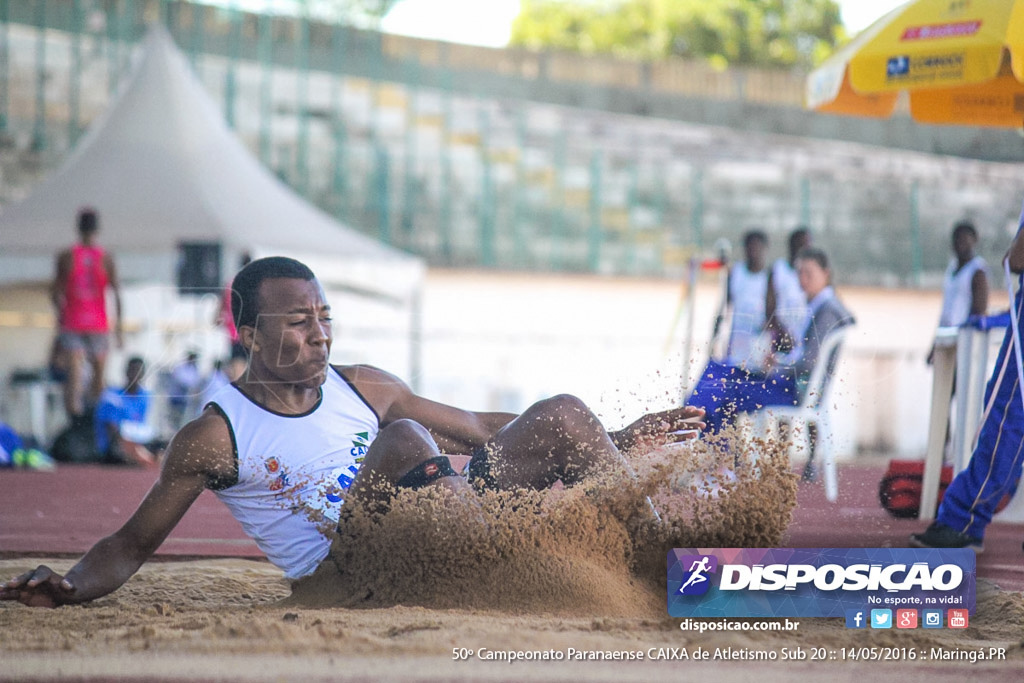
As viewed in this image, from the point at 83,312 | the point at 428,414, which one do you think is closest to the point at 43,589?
the point at 428,414

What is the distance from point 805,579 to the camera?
2891mm

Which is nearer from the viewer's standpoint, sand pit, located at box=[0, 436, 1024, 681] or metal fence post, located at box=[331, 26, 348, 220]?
sand pit, located at box=[0, 436, 1024, 681]

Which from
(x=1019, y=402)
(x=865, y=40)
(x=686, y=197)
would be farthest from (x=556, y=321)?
(x=1019, y=402)

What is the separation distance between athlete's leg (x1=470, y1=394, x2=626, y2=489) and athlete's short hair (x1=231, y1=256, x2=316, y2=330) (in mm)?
744

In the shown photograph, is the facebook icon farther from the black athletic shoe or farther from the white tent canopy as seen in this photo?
the white tent canopy

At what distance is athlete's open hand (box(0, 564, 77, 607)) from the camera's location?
10.6 feet

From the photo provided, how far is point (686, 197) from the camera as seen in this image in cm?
1688

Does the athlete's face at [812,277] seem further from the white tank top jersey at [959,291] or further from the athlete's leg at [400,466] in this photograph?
the athlete's leg at [400,466]

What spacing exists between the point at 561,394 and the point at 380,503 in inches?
22.6

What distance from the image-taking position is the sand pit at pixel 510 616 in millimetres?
2654

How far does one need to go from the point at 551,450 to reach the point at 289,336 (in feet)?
→ 2.59

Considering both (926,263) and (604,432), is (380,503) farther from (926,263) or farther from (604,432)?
(926,263)

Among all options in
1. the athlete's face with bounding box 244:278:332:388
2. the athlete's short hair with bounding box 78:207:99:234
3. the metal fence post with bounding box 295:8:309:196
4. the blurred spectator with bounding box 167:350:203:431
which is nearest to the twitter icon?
the athlete's face with bounding box 244:278:332:388

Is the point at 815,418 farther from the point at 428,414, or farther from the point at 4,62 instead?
the point at 4,62
